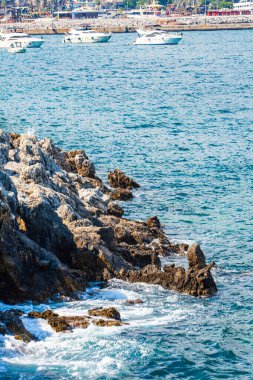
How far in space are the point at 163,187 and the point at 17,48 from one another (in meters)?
132

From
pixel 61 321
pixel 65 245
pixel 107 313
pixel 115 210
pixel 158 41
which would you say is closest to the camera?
pixel 61 321

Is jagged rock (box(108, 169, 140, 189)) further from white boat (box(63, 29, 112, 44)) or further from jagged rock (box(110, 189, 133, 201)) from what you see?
white boat (box(63, 29, 112, 44))

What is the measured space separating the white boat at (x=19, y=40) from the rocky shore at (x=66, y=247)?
5720 inches

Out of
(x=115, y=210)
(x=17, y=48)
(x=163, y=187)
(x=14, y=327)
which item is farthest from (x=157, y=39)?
(x=14, y=327)

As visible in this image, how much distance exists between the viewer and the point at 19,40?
591 feet

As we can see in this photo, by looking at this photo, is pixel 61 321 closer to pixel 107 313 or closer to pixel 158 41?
pixel 107 313

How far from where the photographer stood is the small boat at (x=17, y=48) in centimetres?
17250

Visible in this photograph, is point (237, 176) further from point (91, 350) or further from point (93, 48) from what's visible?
point (93, 48)

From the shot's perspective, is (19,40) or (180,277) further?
(19,40)

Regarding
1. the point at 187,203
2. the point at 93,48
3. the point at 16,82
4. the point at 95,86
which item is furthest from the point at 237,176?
the point at 93,48

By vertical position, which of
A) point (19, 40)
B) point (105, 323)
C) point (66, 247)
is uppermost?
point (66, 247)

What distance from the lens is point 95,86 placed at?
10275cm

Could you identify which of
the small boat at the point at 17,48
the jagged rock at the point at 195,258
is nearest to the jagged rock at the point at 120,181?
the jagged rock at the point at 195,258

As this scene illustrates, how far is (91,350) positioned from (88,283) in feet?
17.6
